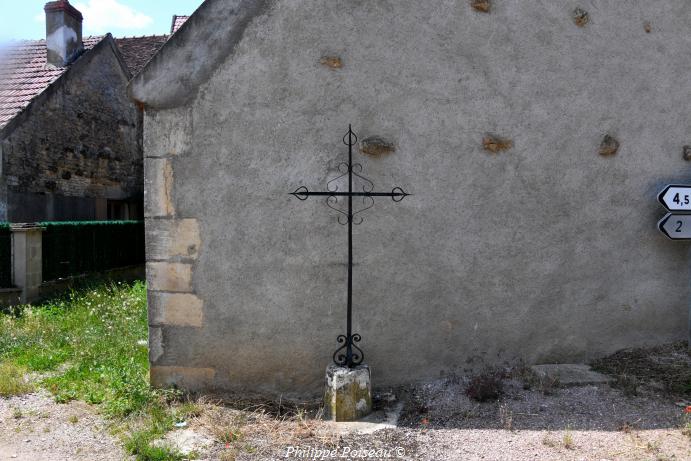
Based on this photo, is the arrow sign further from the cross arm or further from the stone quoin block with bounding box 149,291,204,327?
the stone quoin block with bounding box 149,291,204,327

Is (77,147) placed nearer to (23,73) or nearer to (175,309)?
(23,73)

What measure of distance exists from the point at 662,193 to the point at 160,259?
4060 millimetres

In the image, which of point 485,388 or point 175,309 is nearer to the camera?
point 485,388

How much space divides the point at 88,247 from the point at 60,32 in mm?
4060

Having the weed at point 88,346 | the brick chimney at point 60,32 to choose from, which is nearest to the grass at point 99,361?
the weed at point 88,346

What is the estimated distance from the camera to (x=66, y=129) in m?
9.90

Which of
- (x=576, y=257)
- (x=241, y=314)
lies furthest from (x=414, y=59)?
(x=241, y=314)

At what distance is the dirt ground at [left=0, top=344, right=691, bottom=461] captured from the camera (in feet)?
10.6

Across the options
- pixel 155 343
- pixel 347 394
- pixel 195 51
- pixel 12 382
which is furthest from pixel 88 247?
pixel 347 394

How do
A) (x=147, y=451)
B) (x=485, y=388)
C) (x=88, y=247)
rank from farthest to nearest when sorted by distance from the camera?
(x=88, y=247) → (x=485, y=388) → (x=147, y=451)

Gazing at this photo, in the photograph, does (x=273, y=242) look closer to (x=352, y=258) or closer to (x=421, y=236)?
(x=352, y=258)

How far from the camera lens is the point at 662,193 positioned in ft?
14.6

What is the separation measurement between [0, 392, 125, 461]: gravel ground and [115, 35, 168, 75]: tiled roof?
392 inches

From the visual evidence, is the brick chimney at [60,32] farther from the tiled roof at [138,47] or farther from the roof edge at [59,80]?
the tiled roof at [138,47]
